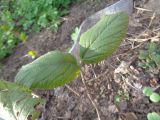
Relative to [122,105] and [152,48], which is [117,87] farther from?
[152,48]

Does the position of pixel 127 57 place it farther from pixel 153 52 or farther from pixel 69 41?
pixel 69 41

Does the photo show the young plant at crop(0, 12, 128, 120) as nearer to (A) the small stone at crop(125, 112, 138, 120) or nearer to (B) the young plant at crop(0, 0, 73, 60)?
(A) the small stone at crop(125, 112, 138, 120)

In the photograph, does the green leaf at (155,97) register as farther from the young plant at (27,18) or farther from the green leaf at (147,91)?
the young plant at (27,18)

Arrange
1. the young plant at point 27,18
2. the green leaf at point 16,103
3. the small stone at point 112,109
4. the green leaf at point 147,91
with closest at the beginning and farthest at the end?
the green leaf at point 16,103 < the green leaf at point 147,91 < the small stone at point 112,109 < the young plant at point 27,18

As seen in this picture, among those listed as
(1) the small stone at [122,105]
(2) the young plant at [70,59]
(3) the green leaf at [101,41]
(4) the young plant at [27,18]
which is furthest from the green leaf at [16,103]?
(4) the young plant at [27,18]

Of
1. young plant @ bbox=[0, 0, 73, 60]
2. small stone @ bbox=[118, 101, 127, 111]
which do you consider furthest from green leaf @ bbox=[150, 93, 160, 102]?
young plant @ bbox=[0, 0, 73, 60]

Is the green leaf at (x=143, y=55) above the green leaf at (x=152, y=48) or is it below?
below

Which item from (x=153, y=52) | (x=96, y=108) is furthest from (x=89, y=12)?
(x=96, y=108)
